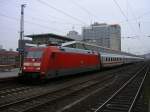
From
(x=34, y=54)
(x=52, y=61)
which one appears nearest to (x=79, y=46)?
(x=52, y=61)

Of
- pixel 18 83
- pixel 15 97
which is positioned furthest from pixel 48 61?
pixel 15 97

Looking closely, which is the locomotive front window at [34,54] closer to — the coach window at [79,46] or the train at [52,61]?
the train at [52,61]

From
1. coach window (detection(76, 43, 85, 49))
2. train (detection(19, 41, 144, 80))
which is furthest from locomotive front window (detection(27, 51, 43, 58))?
coach window (detection(76, 43, 85, 49))

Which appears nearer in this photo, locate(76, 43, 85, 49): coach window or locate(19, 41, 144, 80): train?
locate(19, 41, 144, 80): train

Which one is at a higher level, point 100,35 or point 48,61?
point 100,35

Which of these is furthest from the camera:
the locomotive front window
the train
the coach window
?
the coach window

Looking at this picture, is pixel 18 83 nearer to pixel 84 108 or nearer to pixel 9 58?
pixel 84 108

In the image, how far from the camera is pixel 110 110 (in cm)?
1026

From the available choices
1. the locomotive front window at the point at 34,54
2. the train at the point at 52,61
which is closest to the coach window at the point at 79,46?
the train at the point at 52,61

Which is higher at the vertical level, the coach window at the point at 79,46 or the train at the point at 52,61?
the coach window at the point at 79,46

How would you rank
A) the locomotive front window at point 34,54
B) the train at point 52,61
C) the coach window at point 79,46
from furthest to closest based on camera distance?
the coach window at point 79,46, the locomotive front window at point 34,54, the train at point 52,61

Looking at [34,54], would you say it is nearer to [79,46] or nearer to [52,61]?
[52,61]

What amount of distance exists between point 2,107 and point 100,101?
471 cm

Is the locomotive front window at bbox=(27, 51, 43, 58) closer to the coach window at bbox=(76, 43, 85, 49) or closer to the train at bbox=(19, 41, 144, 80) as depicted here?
the train at bbox=(19, 41, 144, 80)
